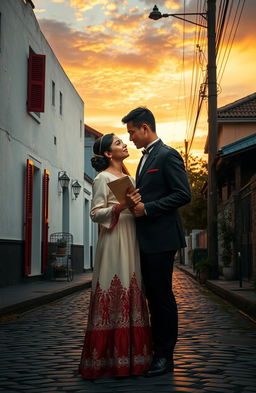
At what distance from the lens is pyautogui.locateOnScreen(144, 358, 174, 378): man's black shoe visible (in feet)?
16.0

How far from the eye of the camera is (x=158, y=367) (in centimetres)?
491

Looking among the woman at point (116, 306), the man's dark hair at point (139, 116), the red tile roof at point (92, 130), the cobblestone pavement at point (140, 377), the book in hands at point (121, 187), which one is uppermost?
the red tile roof at point (92, 130)

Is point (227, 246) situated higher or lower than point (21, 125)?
lower

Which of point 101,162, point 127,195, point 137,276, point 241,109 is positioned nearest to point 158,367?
point 137,276

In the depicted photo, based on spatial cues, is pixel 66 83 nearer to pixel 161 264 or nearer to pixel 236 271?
pixel 236 271

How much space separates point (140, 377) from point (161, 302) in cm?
57

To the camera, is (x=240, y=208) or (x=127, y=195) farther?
(x=240, y=208)

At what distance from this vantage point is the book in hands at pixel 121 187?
4.80 meters

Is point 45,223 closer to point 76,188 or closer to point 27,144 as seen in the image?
point 27,144

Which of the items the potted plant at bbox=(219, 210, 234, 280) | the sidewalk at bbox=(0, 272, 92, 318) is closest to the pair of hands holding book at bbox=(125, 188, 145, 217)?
the sidewalk at bbox=(0, 272, 92, 318)

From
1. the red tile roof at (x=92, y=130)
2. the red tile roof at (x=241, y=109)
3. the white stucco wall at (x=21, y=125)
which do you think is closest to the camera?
the white stucco wall at (x=21, y=125)

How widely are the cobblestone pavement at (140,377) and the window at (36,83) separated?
8145 millimetres

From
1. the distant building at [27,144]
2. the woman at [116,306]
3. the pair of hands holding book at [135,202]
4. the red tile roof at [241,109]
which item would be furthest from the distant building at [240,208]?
the red tile roof at [241,109]

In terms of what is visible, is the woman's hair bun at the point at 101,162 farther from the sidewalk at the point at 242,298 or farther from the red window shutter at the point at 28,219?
the red window shutter at the point at 28,219
